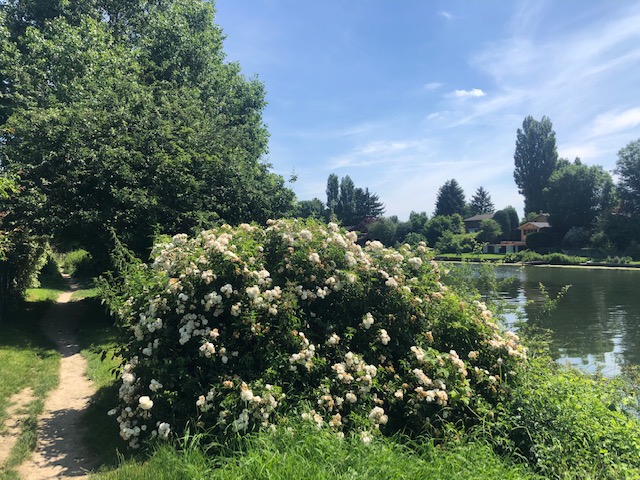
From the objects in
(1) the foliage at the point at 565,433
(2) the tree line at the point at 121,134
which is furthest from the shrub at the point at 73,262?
(1) the foliage at the point at 565,433

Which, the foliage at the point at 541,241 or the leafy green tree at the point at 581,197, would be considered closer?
the foliage at the point at 541,241

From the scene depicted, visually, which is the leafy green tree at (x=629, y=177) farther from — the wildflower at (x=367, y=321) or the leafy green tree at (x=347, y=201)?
the wildflower at (x=367, y=321)

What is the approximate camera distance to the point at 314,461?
3562 millimetres

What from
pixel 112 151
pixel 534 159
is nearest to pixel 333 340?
pixel 112 151

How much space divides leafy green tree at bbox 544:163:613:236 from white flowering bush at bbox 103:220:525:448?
64.9 m

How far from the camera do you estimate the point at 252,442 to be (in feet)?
13.0

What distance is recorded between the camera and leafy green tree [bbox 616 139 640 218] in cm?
5664

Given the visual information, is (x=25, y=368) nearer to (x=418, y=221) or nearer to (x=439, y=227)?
(x=439, y=227)

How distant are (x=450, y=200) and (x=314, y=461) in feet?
338

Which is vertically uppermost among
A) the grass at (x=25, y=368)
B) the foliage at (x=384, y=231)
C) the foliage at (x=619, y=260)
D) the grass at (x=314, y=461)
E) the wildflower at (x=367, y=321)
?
the foliage at (x=384, y=231)

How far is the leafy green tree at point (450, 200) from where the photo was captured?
333ft

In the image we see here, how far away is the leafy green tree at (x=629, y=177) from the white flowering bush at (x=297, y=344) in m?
62.5

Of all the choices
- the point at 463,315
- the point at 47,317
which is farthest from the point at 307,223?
the point at 47,317

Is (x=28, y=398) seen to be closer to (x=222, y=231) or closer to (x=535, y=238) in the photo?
(x=222, y=231)
